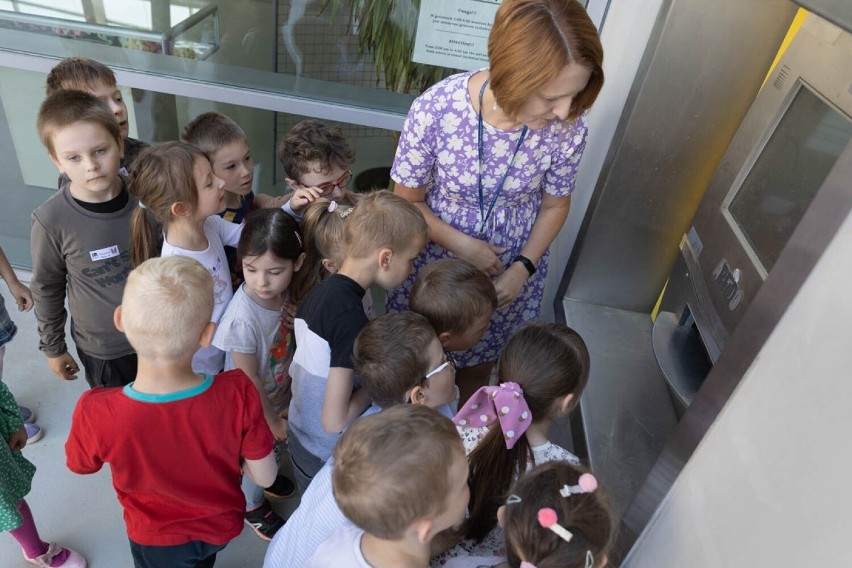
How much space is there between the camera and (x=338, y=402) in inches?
58.1

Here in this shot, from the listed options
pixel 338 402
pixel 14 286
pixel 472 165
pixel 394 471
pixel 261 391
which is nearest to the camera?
pixel 394 471

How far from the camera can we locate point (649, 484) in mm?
1139

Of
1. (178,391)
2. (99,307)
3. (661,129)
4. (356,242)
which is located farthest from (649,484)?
(99,307)

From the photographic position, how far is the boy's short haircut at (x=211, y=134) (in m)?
2.08

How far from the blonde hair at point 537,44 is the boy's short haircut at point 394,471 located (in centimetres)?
84

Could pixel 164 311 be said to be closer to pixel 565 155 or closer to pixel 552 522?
pixel 552 522

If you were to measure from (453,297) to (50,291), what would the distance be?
1275mm

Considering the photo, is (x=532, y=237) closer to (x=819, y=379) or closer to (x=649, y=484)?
(x=649, y=484)

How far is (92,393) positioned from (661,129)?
6.14 feet

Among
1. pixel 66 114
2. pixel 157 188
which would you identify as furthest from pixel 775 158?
pixel 66 114

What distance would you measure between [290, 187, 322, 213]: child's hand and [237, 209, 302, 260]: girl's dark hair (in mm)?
207

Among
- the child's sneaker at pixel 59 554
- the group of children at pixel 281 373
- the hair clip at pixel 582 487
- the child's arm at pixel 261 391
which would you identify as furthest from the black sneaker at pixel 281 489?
the hair clip at pixel 582 487

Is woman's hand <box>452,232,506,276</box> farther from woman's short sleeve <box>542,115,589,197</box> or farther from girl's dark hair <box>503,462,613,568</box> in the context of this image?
girl's dark hair <box>503,462,613,568</box>

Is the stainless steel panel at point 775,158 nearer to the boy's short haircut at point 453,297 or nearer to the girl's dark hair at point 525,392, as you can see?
the girl's dark hair at point 525,392
